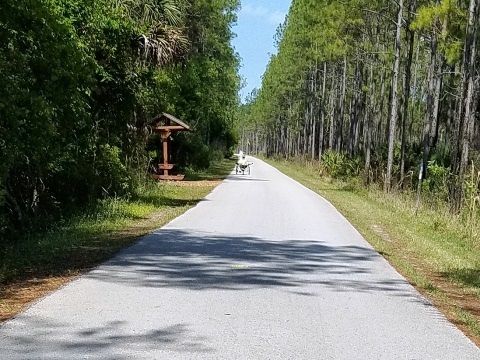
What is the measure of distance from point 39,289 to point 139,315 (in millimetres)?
1980

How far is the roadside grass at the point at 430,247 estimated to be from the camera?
9.04 metres

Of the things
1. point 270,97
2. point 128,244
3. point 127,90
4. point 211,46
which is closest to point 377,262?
point 128,244

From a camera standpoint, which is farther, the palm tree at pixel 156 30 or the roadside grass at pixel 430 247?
the palm tree at pixel 156 30

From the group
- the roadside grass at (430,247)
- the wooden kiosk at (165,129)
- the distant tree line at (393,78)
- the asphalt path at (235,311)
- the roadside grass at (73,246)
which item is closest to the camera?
the asphalt path at (235,311)

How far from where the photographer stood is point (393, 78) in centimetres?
3042

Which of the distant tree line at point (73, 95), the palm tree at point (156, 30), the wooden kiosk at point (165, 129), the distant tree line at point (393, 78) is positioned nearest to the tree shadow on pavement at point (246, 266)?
the distant tree line at point (73, 95)

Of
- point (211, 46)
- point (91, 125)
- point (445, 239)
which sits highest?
point (211, 46)

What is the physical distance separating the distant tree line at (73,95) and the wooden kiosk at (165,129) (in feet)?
27.8

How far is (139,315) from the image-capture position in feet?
23.2

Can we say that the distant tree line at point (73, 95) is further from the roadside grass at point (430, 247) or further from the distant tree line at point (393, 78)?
the distant tree line at point (393, 78)

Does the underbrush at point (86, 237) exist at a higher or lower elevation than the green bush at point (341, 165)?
lower

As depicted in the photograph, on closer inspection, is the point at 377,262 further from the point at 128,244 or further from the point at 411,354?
the point at 411,354

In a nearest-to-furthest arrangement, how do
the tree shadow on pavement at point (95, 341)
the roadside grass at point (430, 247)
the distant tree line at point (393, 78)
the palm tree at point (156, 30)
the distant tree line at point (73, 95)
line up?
the tree shadow on pavement at point (95, 341) < the roadside grass at point (430, 247) < the distant tree line at point (73, 95) < the palm tree at point (156, 30) < the distant tree line at point (393, 78)

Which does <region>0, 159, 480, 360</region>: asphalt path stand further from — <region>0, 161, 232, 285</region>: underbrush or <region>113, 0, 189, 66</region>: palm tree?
<region>113, 0, 189, 66</region>: palm tree
